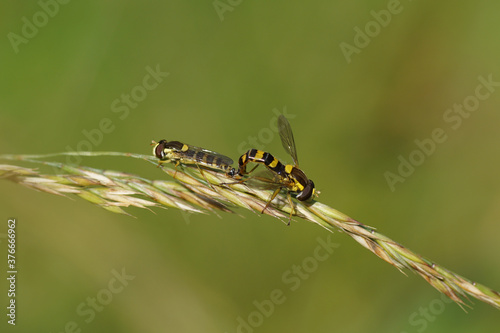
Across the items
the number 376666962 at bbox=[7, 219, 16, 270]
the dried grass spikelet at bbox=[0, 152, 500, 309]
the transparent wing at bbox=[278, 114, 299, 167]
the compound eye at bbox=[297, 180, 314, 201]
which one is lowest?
the number 376666962 at bbox=[7, 219, 16, 270]

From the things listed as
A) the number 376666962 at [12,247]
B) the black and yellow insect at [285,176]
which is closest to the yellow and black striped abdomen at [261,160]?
the black and yellow insect at [285,176]

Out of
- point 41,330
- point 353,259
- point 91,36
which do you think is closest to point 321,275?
point 353,259

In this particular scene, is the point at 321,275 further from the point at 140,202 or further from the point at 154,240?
the point at 140,202

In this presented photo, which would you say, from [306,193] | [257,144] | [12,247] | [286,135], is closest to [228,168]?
[306,193]

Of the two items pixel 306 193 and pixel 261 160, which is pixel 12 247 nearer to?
pixel 261 160

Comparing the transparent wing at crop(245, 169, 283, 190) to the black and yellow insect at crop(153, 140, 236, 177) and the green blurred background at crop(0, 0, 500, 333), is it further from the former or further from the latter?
the green blurred background at crop(0, 0, 500, 333)

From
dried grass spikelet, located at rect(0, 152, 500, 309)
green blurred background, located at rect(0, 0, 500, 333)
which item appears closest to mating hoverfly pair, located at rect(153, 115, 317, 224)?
dried grass spikelet, located at rect(0, 152, 500, 309)
